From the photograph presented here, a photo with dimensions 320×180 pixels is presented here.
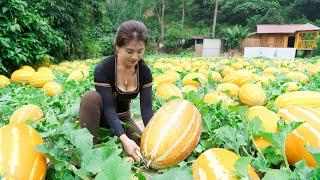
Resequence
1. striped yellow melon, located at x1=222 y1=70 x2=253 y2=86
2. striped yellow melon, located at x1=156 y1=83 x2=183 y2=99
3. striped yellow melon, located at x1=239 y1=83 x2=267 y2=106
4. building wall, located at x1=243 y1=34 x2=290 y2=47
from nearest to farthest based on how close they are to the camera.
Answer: striped yellow melon, located at x1=239 y1=83 x2=267 y2=106 < striped yellow melon, located at x1=156 y1=83 x2=183 y2=99 < striped yellow melon, located at x1=222 y1=70 x2=253 y2=86 < building wall, located at x1=243 y1=34 x2=290 y2=47

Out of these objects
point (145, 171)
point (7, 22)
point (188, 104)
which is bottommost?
point (145, 171)

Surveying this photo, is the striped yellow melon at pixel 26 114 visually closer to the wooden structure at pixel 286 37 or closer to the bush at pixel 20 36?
the bush at pixel 20 36

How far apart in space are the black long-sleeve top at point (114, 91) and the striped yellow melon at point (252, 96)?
143 cm

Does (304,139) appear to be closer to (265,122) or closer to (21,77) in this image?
(265,122)

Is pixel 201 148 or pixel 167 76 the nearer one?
pixel 201 148

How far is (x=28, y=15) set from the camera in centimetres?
648

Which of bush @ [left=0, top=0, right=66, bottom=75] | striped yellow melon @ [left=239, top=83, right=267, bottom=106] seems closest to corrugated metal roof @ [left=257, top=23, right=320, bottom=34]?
bush @ [left=0, top=0, right=66, bottom=75]

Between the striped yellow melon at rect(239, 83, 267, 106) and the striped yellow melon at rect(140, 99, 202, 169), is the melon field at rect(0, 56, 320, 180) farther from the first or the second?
the striped yellow melon at rect(239, 83, 267, 106)

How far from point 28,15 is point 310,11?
151ft

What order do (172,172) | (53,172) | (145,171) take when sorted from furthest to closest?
(145,171) → (53,172) → (172,172)

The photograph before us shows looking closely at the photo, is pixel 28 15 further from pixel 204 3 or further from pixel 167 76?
pixel 204 3

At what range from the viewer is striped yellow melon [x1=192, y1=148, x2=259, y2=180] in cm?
176

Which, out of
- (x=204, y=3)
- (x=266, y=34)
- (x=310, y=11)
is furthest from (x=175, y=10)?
(x=310, y=11)

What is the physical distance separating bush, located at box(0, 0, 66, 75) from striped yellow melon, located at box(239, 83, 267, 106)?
357 cm
